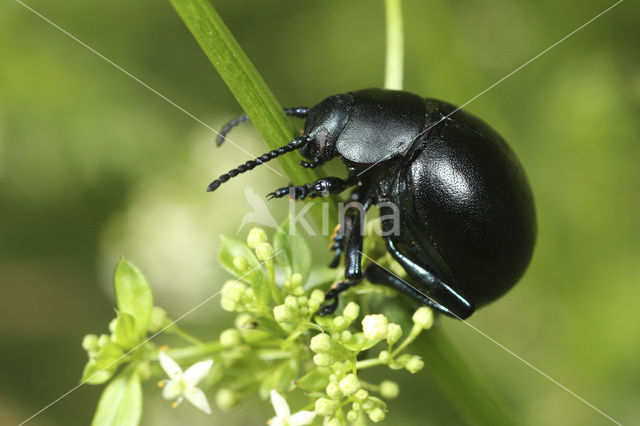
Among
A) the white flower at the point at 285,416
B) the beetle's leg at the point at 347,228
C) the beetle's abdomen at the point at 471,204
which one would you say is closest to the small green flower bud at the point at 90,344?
the white flower at the point at 285,416

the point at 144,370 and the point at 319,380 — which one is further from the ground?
the point at 319,380

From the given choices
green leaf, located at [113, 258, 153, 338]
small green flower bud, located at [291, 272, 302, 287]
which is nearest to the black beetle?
small green flower bud, located at [291, 272, 302, 287]

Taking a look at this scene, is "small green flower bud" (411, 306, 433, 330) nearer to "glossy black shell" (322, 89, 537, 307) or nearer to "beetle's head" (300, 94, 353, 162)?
"glossy black shell" (322, 89, 537, 307)

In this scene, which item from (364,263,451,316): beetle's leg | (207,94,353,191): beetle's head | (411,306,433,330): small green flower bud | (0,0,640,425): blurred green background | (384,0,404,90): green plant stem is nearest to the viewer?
(411,306,433,330): small green flower bud

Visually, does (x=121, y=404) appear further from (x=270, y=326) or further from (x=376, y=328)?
(x=376, y=328)

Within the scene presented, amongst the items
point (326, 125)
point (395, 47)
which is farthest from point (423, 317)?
point (395, 47)

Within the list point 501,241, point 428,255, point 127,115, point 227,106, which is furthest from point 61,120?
point 501,241
